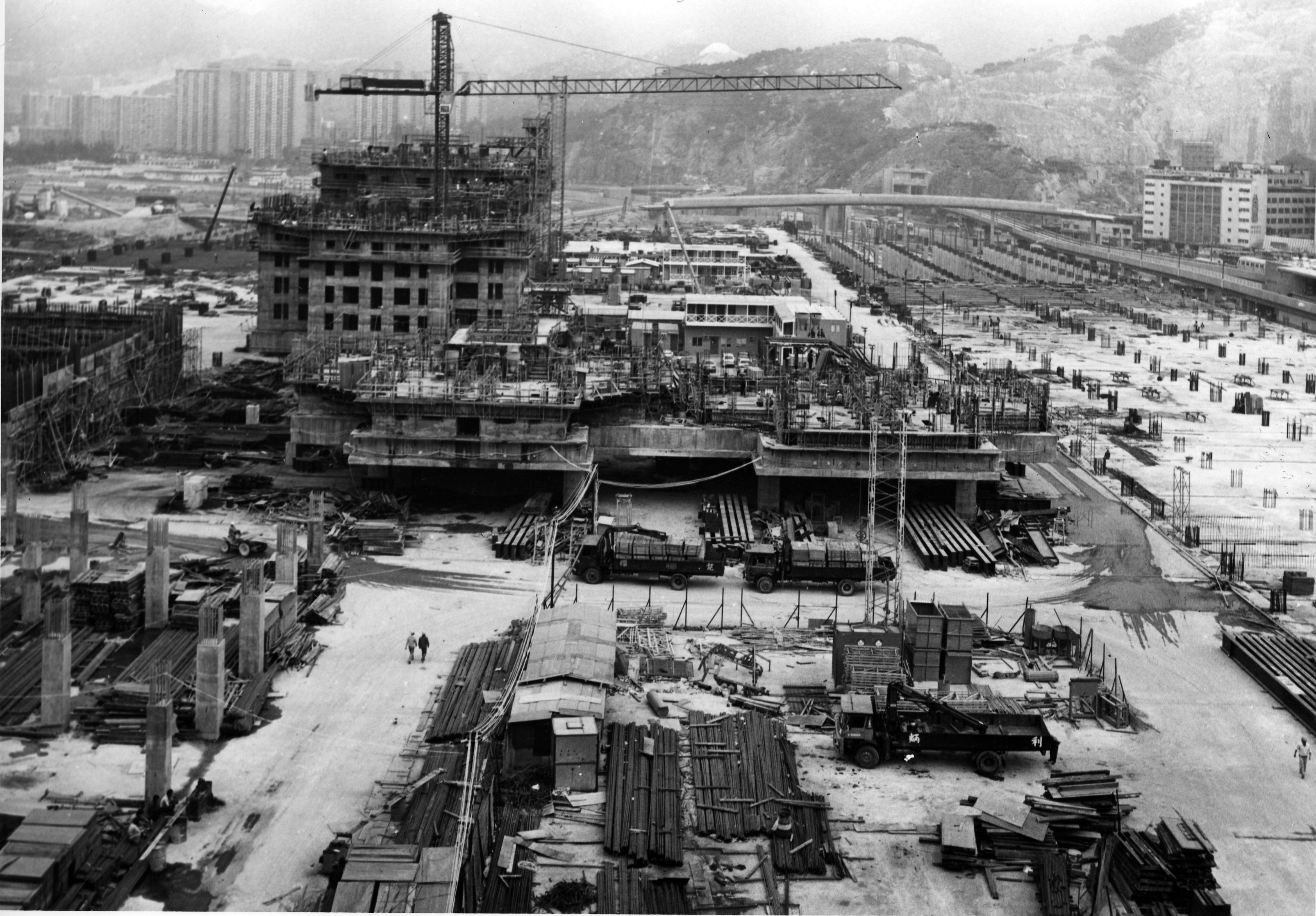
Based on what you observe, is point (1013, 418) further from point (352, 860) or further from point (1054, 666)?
point (352, 860)

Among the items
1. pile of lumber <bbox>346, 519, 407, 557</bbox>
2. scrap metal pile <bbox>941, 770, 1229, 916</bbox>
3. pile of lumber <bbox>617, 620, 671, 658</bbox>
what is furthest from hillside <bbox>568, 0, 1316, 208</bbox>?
scrap metal pile <bbox>941, 770, 1229, 916</bbox>

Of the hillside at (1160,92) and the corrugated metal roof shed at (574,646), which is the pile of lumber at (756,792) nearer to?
the corrugated metal roof shed at (574,646)

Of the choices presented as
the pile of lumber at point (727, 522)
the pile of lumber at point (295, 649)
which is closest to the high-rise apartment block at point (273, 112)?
the pile of lumber at point (727, 522)

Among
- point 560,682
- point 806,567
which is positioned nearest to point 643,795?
point 560,682

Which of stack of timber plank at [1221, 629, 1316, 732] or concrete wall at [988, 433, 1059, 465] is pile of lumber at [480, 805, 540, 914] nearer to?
stack of timber plank at [1221, 629, 1316, 732]

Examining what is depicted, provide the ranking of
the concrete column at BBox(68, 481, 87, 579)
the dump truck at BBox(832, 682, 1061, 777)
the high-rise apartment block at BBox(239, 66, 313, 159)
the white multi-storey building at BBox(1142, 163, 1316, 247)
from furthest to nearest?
1. the white multi-storey building at BBox(1142, 163, 1316, 247)
2. the high-rise apartment block at BBox(239, 66, 313, 159)
3. the concrete column at BBox(68, 481, 87, 579)
4. the dump truck at BBox(832, 682, 1061, 777)

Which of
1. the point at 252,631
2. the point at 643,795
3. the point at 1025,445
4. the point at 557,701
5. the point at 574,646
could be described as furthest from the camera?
the point at 1025,445

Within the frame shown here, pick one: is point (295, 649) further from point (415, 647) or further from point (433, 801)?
point (433, 801)

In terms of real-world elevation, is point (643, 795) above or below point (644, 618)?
below
